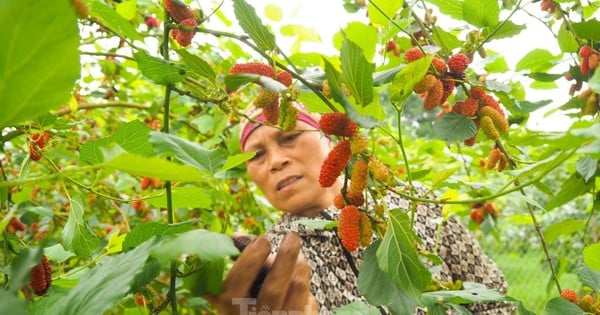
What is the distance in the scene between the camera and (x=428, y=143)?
1.86 m

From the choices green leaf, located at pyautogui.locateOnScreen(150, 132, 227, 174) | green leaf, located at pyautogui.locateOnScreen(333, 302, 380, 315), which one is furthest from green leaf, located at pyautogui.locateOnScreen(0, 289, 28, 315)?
green leaf, located at pyautogui.locateOnScreen(333, 302, 380, 315)

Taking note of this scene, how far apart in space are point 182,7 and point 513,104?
46 cm

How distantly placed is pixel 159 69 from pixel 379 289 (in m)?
0.36

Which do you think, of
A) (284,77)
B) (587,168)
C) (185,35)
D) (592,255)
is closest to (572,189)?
(587,168)

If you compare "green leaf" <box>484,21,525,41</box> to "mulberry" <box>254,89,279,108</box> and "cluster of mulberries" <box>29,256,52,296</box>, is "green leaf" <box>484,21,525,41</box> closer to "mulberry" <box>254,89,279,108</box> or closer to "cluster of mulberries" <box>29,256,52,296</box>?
"mulberry" <box>254,89,279,108</box>

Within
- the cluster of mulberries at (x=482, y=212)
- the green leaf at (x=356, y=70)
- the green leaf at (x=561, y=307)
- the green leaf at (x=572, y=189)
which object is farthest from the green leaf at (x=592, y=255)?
the cluster of mulberries at (x=482, y=212)

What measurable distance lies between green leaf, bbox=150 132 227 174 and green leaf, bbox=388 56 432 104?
0.64 ft

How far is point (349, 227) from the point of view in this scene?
0.61 meters

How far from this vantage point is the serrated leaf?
68 centimetres

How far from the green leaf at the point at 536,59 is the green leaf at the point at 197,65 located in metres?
0.62

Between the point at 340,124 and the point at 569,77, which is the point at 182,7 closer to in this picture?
the point at 340,124

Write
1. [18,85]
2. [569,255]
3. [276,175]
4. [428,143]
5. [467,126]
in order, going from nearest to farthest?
[18,85] < [467,126] < [276,175] < [428,143] < [569,255]

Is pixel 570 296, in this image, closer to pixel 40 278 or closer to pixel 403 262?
pixel 403 262

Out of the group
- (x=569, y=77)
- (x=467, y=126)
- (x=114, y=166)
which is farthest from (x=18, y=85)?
(x=569, y=77)
